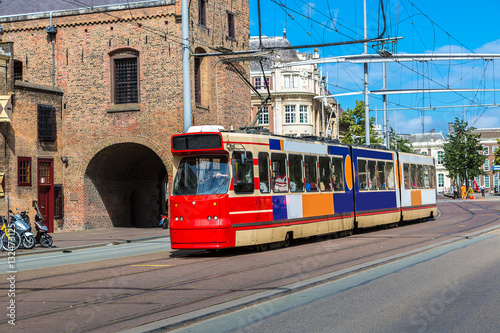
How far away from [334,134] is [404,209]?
217ft

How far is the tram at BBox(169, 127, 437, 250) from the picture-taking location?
14953 mm

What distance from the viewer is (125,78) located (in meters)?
30.7

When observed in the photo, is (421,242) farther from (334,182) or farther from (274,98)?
(274,98)

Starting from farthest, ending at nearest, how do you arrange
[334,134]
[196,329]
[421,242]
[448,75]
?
[334,134] → [448,75] → [421,242] → [196,329]

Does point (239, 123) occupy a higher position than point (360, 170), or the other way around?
point (239, 123)

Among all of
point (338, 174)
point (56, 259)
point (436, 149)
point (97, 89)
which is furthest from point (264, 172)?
point (436, 149)

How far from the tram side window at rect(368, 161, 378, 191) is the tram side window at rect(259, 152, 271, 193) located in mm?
7705

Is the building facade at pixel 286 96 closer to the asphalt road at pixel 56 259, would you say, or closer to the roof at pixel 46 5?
the roof at pixel 46 5

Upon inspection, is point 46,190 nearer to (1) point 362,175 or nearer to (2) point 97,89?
(2) point 97,89

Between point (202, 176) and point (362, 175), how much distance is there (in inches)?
346

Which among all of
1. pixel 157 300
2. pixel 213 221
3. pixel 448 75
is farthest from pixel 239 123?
pixel 157 300

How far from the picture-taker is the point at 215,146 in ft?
49.1

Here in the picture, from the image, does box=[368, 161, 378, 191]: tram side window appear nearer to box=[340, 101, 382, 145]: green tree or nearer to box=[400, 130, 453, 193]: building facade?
box=[340, 101, 382, 145]: green tree

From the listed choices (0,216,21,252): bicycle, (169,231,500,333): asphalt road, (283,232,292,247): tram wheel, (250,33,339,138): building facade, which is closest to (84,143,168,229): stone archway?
(0,216,21,252): bicycle
